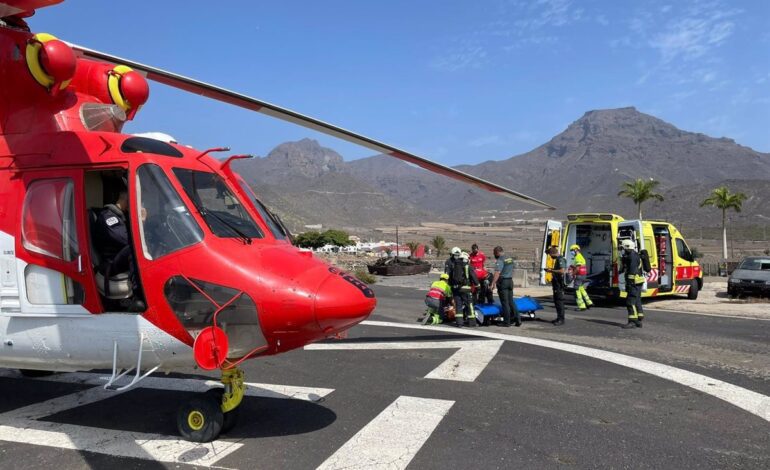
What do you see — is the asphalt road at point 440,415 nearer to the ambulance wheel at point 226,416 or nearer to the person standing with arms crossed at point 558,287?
the ambulance wheel at point 226,416

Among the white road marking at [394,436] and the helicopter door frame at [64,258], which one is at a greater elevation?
the helicopter door frame at [64,258]

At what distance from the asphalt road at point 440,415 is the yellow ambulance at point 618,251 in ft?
18.4

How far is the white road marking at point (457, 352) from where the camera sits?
22.6ft

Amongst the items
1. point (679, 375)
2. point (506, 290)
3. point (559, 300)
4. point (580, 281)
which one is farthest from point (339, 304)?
point (580, 281)

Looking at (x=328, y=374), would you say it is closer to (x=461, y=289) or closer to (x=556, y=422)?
(x=556, y=422)

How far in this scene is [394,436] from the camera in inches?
184

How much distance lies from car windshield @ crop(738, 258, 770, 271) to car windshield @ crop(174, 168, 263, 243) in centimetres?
1759

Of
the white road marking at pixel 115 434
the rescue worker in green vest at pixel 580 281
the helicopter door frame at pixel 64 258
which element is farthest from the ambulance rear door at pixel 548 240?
the helicopter door frame at pixel 64 258

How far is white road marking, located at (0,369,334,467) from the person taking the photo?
440 cm

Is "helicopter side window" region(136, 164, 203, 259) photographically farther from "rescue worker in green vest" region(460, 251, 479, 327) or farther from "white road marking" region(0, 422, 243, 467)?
"rescue worker in green vest" region(460, 251, 479, 327)

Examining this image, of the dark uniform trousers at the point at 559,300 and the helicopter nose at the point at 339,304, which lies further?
the dark uniform trousers at the point at 559,300

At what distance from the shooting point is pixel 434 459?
4.19 m

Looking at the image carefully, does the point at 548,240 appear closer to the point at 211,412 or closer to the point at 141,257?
the point at 211,412

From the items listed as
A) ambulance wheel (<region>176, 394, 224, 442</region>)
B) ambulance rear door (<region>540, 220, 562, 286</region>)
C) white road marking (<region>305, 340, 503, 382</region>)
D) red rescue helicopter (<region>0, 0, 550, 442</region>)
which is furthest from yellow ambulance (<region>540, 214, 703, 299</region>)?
ambulance wheel (<region>176, 394, 224, 442</region>)
